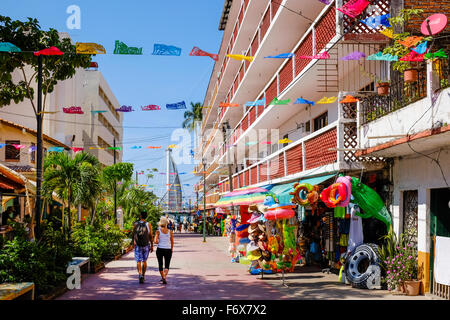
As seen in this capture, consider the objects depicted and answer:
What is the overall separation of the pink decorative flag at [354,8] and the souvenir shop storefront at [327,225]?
377 cm

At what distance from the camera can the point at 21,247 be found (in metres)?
9.83

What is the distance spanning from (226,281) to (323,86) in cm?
748

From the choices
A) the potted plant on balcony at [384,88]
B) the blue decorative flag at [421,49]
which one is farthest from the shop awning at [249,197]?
the blue decorative flag at [421,49]

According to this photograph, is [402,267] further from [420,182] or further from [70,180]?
[70,180]

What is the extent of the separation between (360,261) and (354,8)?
237 inches

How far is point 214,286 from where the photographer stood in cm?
1213

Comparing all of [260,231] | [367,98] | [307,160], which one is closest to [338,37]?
[367,98]

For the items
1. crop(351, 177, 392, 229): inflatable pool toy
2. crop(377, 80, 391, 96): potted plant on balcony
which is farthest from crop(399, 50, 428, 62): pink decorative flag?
crop(351, 177, 392, 229): inflatable pool toy

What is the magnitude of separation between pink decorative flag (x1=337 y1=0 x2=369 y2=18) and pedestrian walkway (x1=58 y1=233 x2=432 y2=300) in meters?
6.32

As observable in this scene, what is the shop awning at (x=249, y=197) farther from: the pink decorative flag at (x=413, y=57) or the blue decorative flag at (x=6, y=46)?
the blue decorative flag at (x=6, y=46)

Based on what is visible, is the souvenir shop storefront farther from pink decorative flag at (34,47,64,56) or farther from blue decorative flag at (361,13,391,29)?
pink decorative flag at (34,47,64,56)

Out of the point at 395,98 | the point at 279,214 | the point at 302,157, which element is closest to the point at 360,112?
the point at 395,98

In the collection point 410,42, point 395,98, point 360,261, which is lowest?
point 360,261
